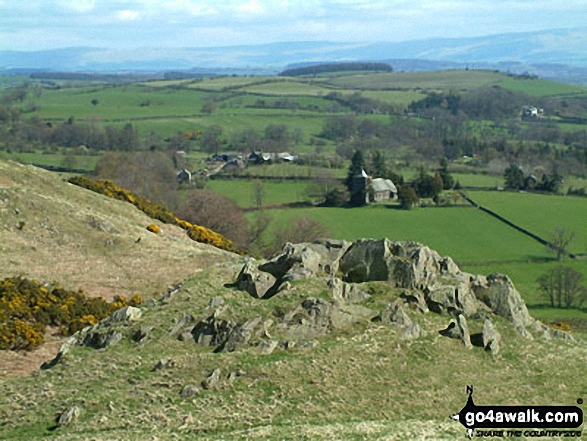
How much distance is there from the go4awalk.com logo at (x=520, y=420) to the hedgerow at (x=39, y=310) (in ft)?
59.9

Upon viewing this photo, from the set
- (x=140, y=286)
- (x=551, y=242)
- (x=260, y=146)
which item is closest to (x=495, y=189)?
(x=551, y=242)

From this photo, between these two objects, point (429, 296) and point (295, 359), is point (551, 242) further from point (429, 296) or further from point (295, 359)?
point (295, 359)

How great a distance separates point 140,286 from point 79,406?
→ 666 inches

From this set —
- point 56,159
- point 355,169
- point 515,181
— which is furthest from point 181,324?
point 56,159

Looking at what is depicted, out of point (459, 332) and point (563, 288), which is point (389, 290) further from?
point (563, 288)

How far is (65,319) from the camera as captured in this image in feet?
99.0

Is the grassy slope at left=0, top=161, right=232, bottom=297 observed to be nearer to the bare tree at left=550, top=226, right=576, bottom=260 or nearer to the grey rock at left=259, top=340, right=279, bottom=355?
the grey rock at left=259, top=340, right=279, bottom=355

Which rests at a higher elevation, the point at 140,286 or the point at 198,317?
the point at 198,317

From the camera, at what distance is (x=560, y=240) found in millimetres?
71125

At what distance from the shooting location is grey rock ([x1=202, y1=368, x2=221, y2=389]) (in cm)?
1969

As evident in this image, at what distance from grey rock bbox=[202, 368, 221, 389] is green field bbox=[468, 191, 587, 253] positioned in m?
61.3

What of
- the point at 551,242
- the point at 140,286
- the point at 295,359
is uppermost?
the point at 295,359

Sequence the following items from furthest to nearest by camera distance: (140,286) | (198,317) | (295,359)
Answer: (140,286), (198,317), (295,359)

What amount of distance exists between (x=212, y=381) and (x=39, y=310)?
541 inches
